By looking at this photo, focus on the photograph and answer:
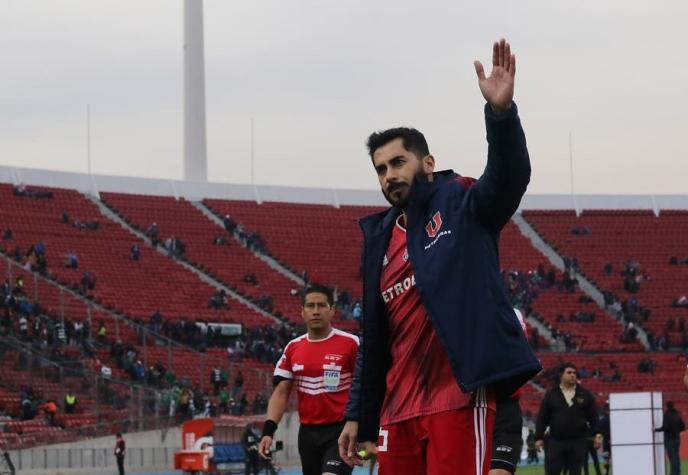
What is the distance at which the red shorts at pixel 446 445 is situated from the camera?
6.67 metres

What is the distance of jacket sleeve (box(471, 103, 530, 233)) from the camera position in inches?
241

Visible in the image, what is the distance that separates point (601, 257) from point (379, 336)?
65.6 metres

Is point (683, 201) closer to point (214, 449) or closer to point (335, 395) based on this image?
point (214, 449)

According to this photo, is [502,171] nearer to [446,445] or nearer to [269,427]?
[446,445]

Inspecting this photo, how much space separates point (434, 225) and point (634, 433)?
15742 millimetres

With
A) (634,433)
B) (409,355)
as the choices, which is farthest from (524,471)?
(409,355)

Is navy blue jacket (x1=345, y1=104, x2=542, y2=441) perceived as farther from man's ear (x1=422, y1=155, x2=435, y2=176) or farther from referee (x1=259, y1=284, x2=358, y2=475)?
referee (x1=259, y1=284, x2=358, y2=475)

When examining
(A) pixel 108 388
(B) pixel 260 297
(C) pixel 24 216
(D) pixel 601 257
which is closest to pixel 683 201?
(D) pixel 601 257

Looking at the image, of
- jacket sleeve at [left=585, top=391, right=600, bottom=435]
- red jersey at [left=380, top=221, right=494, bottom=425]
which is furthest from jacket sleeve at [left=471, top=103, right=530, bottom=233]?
jacket sleeve at [left=585, top=391, right=600, bottom=435]

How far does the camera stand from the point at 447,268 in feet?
21.7

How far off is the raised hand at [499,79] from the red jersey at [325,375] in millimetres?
6396

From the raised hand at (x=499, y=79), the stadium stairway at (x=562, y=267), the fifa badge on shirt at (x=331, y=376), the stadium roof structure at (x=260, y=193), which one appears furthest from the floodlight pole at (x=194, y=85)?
the raised hand at (x=499, y=79)

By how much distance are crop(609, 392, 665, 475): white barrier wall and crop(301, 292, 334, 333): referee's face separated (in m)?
9.95

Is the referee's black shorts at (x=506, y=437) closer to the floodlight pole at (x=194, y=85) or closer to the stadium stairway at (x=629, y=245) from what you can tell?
the stadium stairway at (x=629, y=245)
